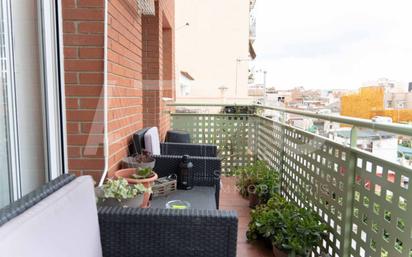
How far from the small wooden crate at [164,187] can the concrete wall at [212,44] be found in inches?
106

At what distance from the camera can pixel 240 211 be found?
3076 mm

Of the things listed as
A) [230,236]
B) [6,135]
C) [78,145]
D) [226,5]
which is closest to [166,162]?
[78,145]

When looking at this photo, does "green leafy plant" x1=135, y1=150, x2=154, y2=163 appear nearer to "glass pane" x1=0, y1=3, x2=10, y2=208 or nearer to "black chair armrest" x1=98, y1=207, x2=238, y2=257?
"black chair armrest" x1=98, y1=207, x2=238, y2=257

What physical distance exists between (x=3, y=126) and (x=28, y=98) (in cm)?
19

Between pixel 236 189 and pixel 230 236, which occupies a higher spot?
pixel 230 236

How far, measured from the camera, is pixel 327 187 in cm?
196

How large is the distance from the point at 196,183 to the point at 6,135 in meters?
1.31

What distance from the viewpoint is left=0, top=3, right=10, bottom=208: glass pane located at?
39.4 inches

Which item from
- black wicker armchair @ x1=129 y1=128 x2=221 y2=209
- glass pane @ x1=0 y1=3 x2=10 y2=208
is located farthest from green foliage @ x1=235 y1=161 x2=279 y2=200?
glass pane @ x1=0 y1=3 x2=10 y2=208

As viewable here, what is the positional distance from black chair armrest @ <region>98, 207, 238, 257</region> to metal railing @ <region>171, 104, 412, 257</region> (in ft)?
2.36

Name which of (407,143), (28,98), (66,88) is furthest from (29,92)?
(407,143)

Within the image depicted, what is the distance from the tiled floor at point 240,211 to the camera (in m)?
2.26

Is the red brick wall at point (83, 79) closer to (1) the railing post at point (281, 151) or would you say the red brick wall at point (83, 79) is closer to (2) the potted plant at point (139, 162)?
(2) the potted plant at point (139, 162)

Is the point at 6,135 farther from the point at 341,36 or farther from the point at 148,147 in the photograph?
the point at 341,36
